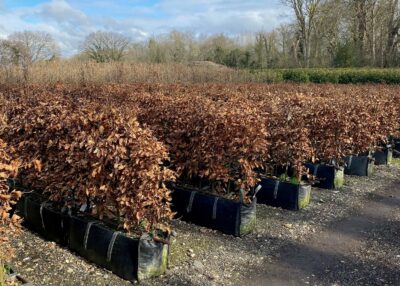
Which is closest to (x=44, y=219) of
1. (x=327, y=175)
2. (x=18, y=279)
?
(x=18, y=279)

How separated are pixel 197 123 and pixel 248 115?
649 millimetres

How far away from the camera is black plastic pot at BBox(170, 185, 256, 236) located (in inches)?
194

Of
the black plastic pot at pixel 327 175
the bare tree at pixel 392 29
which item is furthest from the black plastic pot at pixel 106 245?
the bare tree at pixel 392 29

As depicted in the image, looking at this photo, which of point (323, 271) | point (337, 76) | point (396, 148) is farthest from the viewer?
point (337, 76)

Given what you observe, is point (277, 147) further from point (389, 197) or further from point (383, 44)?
point (383, 44)

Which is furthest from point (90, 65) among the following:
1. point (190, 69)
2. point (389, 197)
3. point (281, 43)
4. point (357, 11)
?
point (281, 43)

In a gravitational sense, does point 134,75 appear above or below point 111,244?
above

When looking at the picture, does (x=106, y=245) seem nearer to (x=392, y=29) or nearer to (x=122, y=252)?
(x=122, y=252)

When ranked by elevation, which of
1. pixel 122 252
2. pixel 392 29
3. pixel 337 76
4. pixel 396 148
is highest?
pixel 392 29

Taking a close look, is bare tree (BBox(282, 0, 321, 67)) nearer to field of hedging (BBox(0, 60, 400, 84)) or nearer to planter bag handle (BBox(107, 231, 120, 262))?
field of hedging (BBox(0, 60, 400, 84))

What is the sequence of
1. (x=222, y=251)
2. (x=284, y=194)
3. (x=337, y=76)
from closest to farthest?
(x=222, y=251) < (x=284, y=194) < (x=337, y=76)

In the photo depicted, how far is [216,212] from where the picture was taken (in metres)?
5.05

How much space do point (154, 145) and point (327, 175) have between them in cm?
421

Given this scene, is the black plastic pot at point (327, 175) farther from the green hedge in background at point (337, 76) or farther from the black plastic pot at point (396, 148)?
the green hedge in background at point (337, 76)
